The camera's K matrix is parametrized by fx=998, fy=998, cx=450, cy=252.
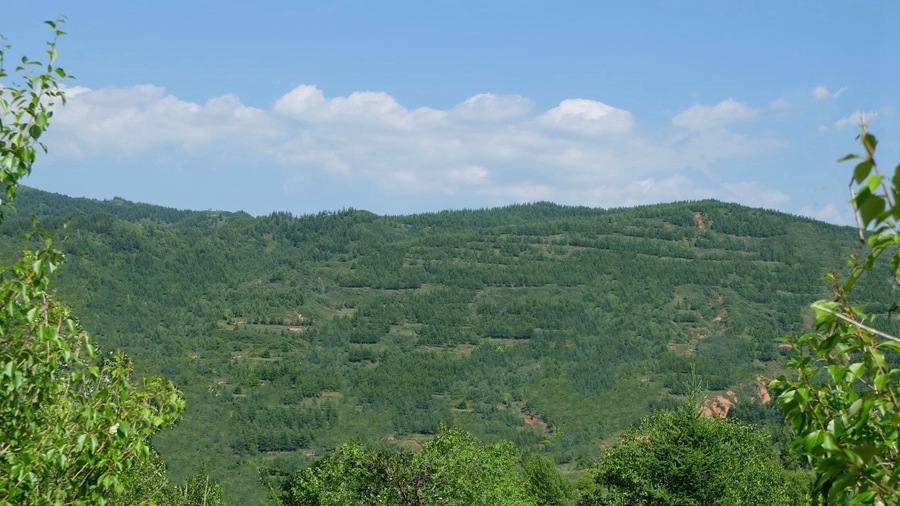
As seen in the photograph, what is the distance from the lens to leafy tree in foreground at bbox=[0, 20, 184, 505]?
8.91 metres

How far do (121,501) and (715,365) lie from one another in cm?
17699

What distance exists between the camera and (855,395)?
703cm

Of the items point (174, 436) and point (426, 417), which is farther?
point (426, 417)

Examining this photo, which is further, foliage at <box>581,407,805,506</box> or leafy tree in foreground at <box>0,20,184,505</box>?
foliage at <box>581,407,805,506</box>

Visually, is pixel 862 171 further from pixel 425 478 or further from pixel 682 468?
pixel 682 468

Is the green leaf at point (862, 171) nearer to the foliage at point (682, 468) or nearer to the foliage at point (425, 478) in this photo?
the foliage at point (425, 478)

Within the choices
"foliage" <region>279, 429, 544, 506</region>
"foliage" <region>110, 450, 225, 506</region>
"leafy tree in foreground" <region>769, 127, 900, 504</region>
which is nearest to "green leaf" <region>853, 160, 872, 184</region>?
"leafy tree in foreground" <region>769, 127, 900, 504</region>

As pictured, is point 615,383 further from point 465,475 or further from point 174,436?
point 465,475

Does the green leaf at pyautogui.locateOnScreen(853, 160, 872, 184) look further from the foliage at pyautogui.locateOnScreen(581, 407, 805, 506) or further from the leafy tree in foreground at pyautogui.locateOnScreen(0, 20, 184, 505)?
the foliage at pyautogui.locateOnScreen(581, 407, 805, 506)

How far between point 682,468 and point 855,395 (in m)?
33.7

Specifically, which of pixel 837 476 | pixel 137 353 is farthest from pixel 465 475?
pixel 137 353

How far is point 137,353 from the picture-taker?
636ft

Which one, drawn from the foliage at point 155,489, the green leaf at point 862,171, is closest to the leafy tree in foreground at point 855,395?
the green leaf at point 862,171

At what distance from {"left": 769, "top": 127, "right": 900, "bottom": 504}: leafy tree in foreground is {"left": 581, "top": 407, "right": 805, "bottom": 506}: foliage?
32566 millimetres
